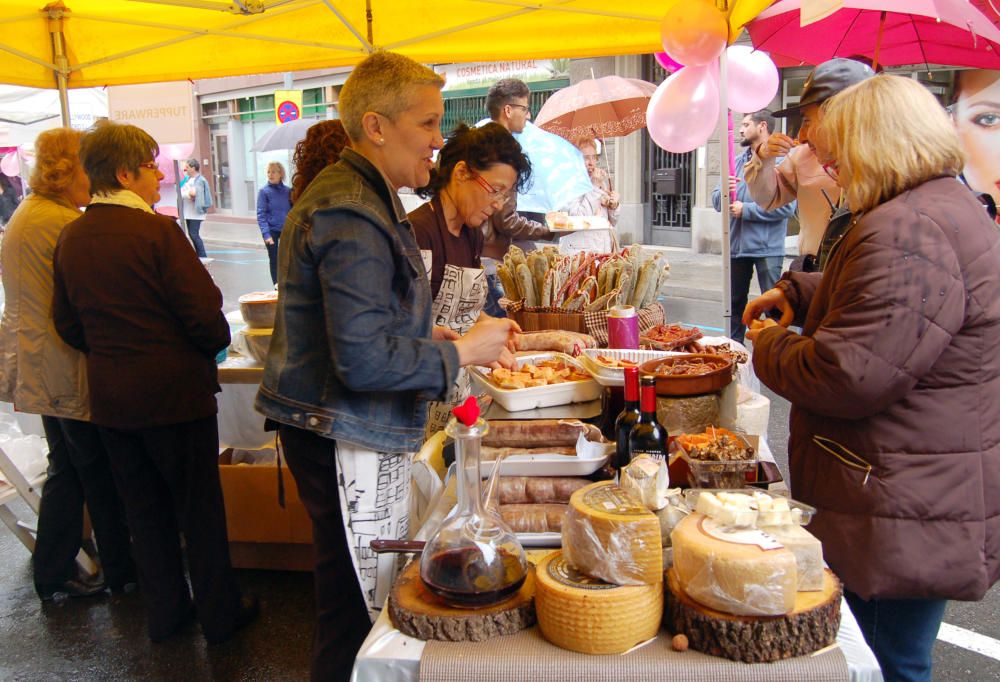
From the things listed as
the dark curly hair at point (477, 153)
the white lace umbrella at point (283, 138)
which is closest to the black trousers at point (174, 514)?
the dark curly hair at point (477, 153)

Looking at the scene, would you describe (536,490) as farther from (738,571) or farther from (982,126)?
(982,126)

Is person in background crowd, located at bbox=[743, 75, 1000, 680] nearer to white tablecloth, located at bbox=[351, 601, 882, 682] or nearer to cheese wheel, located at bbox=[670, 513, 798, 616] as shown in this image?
white tablecloth, located at bbox=[351, 601, 882, 682]

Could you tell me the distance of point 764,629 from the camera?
133 cm

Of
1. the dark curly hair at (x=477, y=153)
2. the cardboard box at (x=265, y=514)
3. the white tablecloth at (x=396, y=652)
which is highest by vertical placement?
the dark curly hair at (x=477, y=153)

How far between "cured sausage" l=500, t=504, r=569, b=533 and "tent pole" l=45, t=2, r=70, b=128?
4.16 meters

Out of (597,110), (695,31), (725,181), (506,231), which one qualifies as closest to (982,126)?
(597,110)

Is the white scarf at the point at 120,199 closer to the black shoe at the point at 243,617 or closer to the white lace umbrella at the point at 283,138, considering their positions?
the black shoe at the point at 243,617

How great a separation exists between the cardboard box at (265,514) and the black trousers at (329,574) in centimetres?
155

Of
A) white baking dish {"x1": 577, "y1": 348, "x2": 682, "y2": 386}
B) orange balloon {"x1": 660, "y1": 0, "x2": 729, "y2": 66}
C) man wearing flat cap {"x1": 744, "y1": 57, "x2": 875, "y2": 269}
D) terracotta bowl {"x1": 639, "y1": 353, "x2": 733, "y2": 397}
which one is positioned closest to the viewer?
terracotta bowl {"x1": 639, "y1": 353, "x2": 733, "y2": 397}

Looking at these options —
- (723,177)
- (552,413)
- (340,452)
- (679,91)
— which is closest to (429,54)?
(679,91)

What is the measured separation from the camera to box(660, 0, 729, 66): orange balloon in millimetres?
3863

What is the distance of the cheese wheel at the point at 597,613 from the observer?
137cm

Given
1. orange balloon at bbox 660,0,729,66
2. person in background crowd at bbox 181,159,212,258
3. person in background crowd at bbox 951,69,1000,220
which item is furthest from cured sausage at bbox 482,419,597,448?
person in background crowd at bbox 181,159,212,258

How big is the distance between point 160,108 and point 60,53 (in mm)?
1666
